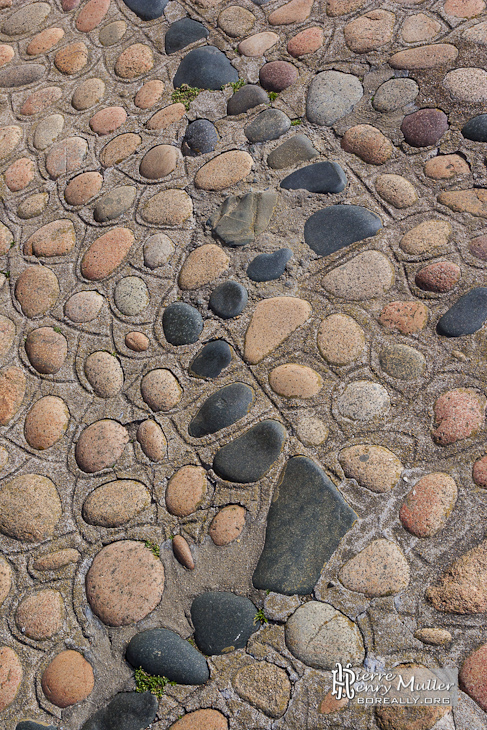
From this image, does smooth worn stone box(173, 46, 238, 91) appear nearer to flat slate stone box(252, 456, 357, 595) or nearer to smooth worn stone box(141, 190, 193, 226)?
smooth worn stone box(141, 190, 193, 226)

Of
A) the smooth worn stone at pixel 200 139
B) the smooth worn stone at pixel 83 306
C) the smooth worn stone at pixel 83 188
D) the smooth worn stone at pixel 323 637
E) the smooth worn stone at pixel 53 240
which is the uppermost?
the smooth worn stone at pixel 200 139

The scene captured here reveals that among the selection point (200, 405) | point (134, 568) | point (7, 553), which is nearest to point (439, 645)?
point (134, 568)

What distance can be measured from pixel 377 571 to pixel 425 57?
8.87 feet

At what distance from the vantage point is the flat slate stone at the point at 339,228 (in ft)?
8.71

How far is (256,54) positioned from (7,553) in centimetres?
305

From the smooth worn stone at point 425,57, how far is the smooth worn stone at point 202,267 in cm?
151

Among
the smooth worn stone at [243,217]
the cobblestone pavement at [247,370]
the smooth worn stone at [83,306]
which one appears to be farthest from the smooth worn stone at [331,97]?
the smooth worn stone at [83,306]

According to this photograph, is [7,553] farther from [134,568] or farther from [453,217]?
[453,217]

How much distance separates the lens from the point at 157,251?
110 inches

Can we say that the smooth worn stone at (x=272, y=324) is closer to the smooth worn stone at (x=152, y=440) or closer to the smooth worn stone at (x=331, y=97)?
the smooth worn stone at (x=152, y=440)

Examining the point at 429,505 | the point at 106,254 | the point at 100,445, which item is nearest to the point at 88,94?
the point at 106,254

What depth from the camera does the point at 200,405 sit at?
7.87 ft

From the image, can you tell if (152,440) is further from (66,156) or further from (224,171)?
(66,156)

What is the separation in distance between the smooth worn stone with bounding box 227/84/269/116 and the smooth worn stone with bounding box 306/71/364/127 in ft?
0.89
